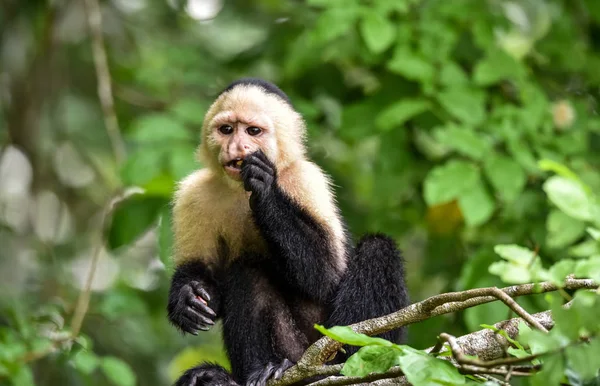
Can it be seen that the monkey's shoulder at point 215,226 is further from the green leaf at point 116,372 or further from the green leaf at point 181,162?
the green leaf at point 116,372

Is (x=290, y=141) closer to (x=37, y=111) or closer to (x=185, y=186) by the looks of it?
(x=185, y=186)

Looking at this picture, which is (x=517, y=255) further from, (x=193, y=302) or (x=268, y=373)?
(x=193, y=302)

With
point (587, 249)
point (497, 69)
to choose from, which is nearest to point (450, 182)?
point (497, 69)

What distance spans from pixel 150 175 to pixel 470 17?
241 centimetres

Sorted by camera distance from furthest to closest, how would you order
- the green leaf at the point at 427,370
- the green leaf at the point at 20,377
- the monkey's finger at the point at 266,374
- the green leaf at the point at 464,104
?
the green leaf at the point at 464,104 < the green leaf at the point at 20,377 < the monkey's finger at the point at 266,374 < the green leaf at the point at 427,370

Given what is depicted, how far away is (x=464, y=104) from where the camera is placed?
5.22 metres

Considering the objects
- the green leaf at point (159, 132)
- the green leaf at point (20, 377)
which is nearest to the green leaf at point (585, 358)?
the green leaf at point (20, 377)

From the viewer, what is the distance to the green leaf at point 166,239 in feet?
16.0

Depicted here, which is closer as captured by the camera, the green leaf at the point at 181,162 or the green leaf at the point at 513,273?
the green leaf at the point at 513,273

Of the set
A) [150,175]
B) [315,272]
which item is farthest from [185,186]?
[315,272]

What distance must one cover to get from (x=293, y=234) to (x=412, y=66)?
179 cm

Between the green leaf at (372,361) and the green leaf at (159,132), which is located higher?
the green leaf at (159,132)

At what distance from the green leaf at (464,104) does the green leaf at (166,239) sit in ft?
6.13

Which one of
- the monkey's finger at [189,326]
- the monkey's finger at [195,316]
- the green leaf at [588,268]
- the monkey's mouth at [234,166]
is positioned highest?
the monkey's mouth at [234,166]
